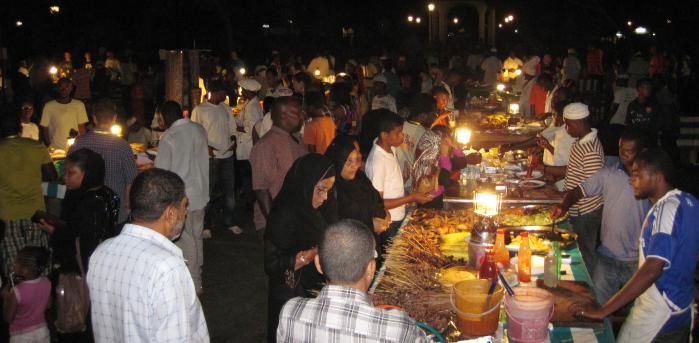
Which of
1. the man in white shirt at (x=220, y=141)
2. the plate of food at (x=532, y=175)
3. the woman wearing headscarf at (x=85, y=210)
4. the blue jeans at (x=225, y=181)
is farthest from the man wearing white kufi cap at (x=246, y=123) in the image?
the woman wearing headscarf at (x=85, y=210)

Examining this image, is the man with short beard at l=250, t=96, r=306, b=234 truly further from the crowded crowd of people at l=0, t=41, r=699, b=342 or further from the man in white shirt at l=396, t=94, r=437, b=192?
the man in white shirt at l=396, t=94, r=437, b=192

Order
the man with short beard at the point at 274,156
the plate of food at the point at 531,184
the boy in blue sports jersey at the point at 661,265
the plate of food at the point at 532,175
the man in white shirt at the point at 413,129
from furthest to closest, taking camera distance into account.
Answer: the plate of food at the point at 532,175 < the plate of food at the point at 531,184 < the man in white shirt at the point at 413,129 < the man with short beard at the point at 274,156 < the boy in blue sports jersey at the point at 661,265

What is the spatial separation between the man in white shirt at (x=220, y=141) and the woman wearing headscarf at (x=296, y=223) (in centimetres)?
453

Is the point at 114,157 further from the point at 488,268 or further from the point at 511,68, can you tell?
the point at 511,68

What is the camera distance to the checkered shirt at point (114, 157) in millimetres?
6109

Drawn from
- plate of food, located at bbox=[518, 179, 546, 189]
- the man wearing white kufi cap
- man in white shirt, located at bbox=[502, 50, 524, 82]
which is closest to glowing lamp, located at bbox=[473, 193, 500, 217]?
plate of food, located at bbox=[518, 179, 546, 189]

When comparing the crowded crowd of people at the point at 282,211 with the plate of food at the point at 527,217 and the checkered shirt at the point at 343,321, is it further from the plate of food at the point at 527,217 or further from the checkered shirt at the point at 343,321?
the plate of food at the point at 527,217

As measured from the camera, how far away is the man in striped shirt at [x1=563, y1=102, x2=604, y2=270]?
6180mm

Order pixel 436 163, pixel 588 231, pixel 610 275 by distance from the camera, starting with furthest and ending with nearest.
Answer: pixel 436 163 → pixel 588 231 → pixel 610 275

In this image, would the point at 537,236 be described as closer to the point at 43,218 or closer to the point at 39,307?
the point at 39,307

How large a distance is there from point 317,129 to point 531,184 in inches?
107

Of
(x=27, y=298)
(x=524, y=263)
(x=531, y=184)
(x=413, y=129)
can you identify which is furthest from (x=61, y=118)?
(x=524, y=263)

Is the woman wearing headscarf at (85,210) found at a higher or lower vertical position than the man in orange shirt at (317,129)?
lower

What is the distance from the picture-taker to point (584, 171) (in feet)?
20.3
